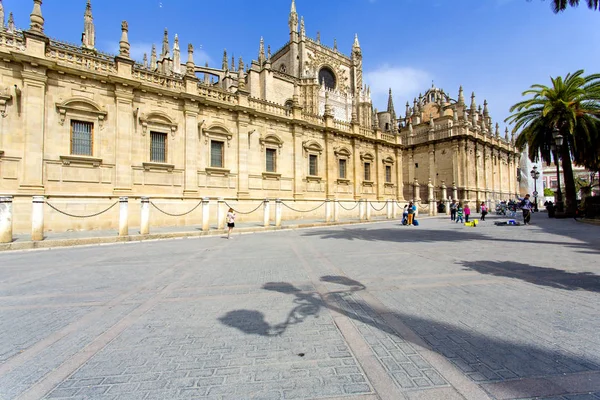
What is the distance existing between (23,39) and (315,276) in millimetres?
16999

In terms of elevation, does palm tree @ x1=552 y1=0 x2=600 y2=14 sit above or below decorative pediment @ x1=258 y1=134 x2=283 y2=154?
above

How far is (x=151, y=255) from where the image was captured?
7824 millimetres

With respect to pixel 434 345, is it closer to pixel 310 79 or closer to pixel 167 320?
pixel 167 320

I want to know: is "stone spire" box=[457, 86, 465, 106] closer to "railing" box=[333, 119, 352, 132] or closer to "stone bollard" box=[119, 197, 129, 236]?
"railing" box=[333, 119, 352, 132]

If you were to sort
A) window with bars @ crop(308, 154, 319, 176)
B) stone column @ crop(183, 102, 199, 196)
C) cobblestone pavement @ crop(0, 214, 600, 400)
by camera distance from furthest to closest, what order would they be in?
window with bars @ crop(308, 154, 319, 176) → stone column @ crop(183, 102, 199, 196) → cobblestone pavement @ crop(0, 214, 600, 400)

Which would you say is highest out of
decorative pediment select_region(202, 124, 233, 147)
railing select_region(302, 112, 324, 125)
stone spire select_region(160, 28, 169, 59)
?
stone spire select_region(160, 28, 169, 59)

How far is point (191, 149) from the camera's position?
671 inches

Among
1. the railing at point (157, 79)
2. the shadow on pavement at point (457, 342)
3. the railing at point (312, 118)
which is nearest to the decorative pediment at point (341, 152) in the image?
the railing at point (312, 118)

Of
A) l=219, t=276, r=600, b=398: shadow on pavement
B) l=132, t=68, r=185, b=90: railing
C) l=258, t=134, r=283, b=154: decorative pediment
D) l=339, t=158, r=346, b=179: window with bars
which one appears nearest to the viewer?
l=219, t=276, r=600, b=398: shadow on pavement

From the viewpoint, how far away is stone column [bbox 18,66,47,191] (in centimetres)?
1240

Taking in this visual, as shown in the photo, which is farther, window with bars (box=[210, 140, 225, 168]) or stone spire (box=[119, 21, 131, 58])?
window with bars (box=[210, 140, 225, 168])

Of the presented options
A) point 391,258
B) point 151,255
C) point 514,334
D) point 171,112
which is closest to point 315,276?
point 391,258

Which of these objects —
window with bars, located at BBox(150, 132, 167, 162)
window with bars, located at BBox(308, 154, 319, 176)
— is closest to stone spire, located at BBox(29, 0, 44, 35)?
window with bars, located at BBox(150, 132, 167, 162)

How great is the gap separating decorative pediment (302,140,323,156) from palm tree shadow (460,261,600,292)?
17.5m
